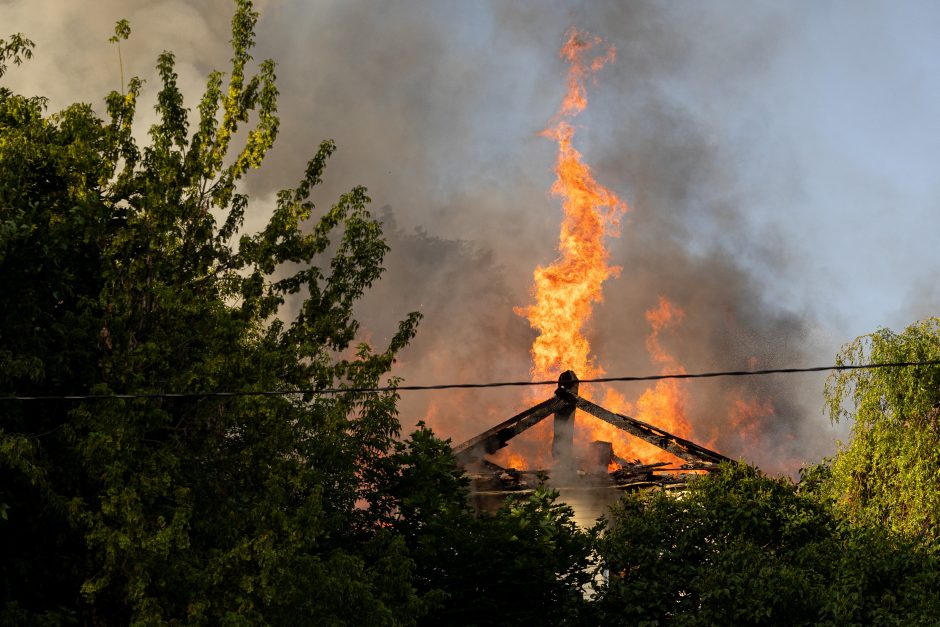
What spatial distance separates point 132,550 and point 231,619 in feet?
4.64

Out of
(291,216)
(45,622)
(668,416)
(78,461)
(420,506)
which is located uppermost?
(668,416)

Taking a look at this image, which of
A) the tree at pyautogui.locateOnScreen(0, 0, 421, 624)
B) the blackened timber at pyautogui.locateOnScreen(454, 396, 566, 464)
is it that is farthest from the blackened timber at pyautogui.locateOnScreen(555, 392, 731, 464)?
the tree at pyautogui.locateOnScreen(0, 0, 421, 624)

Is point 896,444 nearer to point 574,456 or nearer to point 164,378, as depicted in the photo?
point 574,456

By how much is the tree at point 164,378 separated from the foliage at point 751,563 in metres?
5.01

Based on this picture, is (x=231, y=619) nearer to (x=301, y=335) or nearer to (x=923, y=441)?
(x=301, y=335)

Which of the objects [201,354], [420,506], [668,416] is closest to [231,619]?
[201,354]

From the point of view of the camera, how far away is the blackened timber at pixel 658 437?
29812mm

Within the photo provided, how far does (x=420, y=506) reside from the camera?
2295cm

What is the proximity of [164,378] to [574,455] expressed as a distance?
58.1 feet

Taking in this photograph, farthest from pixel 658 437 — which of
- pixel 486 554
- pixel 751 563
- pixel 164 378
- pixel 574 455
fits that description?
pixel 164 378

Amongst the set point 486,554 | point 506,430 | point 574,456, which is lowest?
point 486,554

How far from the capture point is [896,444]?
2298cm

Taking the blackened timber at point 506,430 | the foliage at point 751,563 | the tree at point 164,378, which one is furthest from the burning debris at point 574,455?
the tree at point 164,378

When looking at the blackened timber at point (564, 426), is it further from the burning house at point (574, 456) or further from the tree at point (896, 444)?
the tree at point (896, 444)
